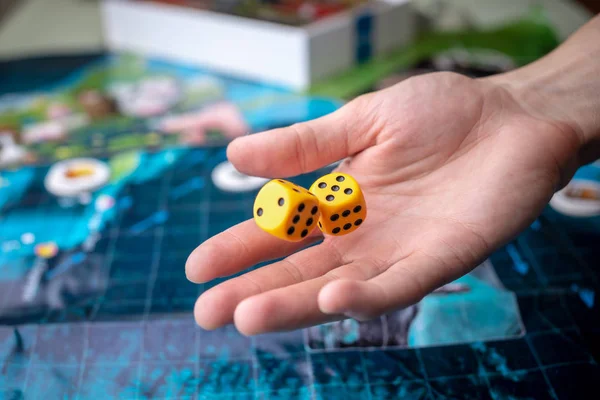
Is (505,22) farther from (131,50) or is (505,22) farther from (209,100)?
(131,50)

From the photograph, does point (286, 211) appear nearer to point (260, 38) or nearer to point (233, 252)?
point (233, 252)

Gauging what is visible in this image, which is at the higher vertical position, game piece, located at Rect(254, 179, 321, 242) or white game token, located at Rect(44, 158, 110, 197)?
game piece, located at Rect(254, 179, 321, 242)

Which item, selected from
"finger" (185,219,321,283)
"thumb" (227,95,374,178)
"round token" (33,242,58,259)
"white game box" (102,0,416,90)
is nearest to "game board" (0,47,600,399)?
"round token" (33,242,58,259)

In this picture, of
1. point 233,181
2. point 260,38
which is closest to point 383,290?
point 233,181

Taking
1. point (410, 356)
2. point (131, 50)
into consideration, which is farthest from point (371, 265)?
point (131, 50)

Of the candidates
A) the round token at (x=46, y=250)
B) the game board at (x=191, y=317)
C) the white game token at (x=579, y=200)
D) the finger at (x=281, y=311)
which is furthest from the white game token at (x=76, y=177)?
the white game token at (x=579, y=200)

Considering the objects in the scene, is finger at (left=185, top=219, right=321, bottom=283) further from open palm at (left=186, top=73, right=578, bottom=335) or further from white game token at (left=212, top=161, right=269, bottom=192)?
white game token at (left=212, top=161, right=269, bottom=192)
